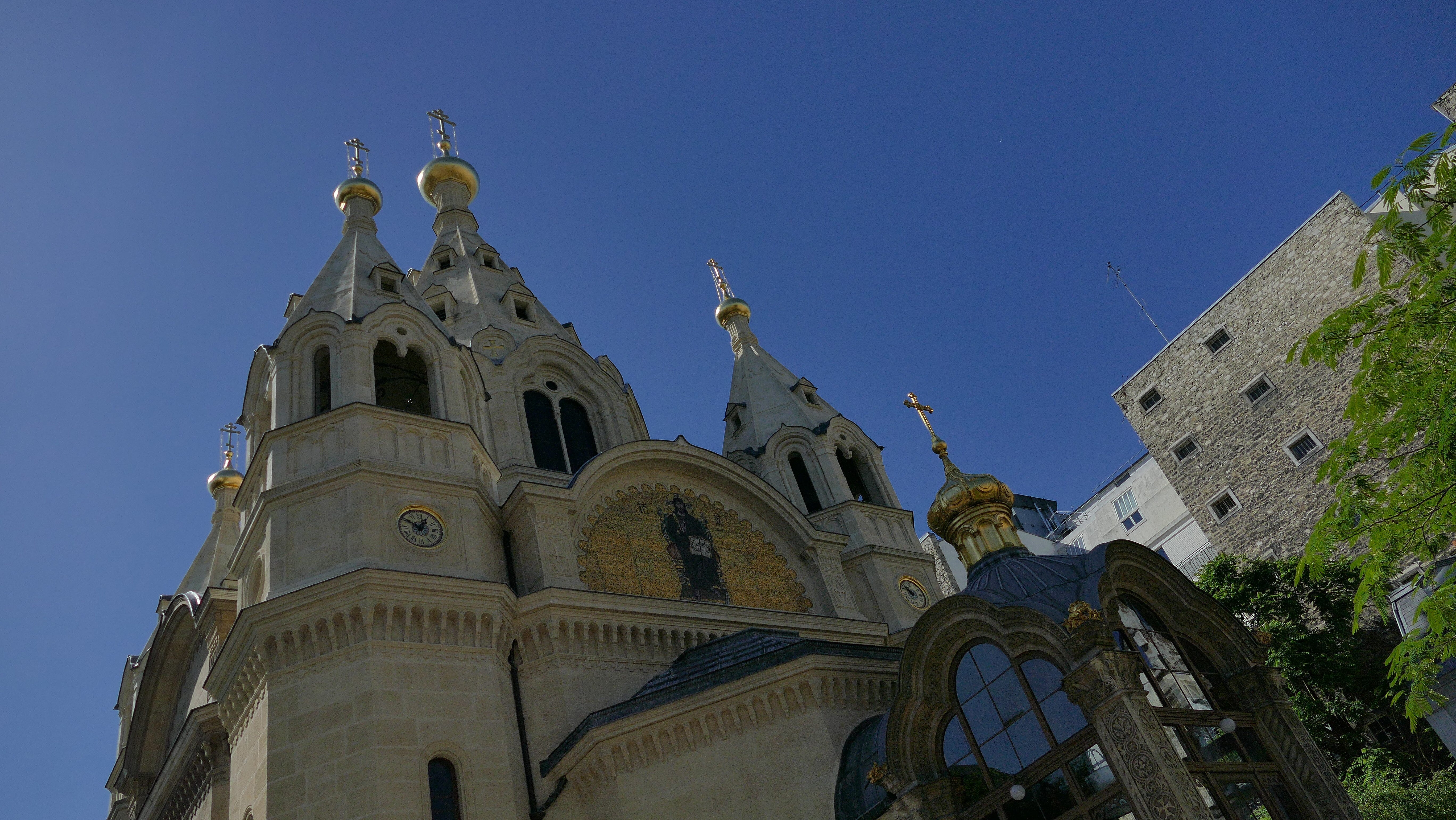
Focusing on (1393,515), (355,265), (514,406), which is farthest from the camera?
(514,406)

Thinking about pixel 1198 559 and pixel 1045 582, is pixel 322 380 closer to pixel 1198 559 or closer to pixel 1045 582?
pixel 1045 582

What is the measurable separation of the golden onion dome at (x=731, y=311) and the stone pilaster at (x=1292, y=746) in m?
21.5

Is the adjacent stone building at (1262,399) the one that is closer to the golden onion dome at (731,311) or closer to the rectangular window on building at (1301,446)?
the rectangular window on building at (1301,446)

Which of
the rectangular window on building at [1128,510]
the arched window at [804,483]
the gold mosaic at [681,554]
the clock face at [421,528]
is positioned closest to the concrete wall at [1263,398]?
the rectangular window on building at [1128,510]

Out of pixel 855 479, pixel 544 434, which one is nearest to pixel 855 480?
pixel 855 479

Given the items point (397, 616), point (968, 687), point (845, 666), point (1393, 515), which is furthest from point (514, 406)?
point (1393, 515)

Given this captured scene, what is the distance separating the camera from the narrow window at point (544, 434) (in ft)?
76.3

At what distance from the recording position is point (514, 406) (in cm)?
2316

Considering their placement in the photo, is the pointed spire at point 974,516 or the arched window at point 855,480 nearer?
the pointed spire at point 974,516

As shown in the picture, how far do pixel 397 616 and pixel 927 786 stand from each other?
756 centimetres

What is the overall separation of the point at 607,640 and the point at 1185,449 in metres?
25.6

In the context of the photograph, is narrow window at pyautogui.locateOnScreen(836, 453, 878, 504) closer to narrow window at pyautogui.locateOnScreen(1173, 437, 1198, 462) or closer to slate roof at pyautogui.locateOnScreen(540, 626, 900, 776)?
slate roof at pyautogui.locateOnScreen(540, 626, 900, 776)

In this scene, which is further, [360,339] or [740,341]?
[740,341]

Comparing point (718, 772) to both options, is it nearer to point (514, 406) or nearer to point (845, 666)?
point (845, 666)
